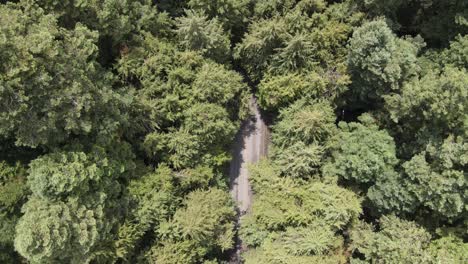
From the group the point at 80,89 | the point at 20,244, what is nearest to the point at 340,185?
the point at 80,89

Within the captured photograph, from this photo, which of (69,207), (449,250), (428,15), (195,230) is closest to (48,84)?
(69,207)

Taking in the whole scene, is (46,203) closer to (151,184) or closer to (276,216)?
(151,184)

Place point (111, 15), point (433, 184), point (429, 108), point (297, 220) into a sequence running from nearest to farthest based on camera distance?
point (433, 184), point (429, 108), point (111, 15), point (297, 220)

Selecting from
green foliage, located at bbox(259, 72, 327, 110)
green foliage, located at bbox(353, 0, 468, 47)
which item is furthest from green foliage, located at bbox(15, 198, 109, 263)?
green foliage, located at bbox(353, 0, 468, 47)

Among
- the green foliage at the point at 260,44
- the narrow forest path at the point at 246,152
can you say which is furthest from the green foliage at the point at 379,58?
the narrow forest path at the point at 246,152

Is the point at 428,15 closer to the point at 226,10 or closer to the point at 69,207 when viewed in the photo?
the point at 226,10

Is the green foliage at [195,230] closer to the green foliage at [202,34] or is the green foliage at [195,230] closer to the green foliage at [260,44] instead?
the green foliage at [260,44]
